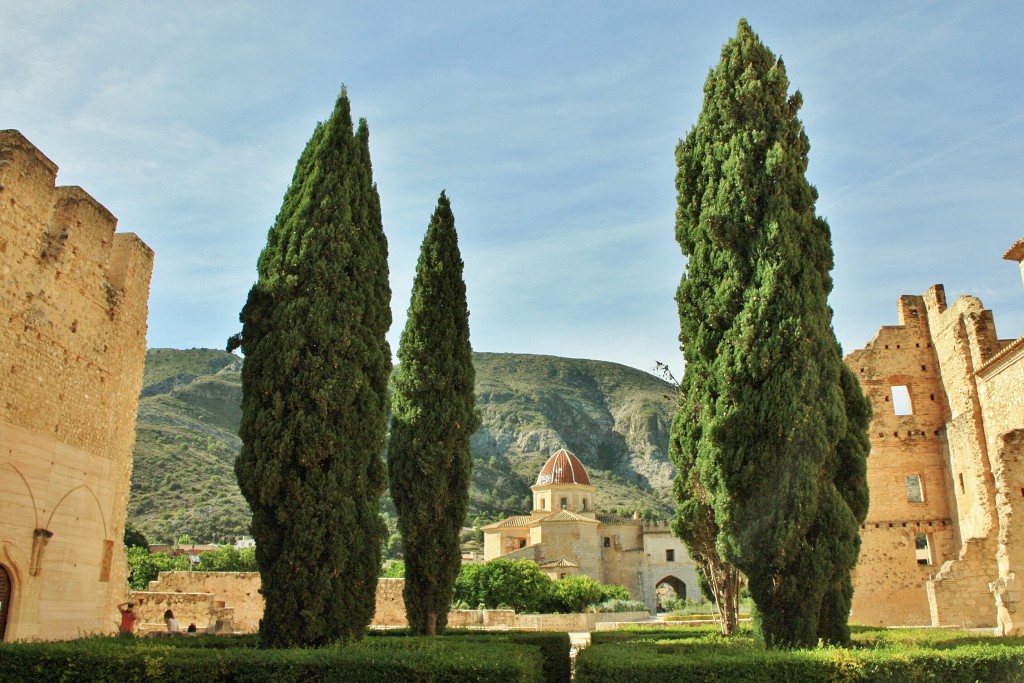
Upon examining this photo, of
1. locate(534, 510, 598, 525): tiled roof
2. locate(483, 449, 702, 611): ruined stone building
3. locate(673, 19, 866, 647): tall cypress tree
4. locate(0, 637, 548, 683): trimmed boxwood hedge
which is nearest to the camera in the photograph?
locate(0, 637, 548, 683): trimmed boxwood hedge

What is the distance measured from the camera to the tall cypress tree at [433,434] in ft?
47.5

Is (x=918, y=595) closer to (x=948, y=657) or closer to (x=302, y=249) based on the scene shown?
(x=948, y=657)

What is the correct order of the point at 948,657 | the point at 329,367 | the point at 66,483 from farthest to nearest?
the point at 66,483 < the point at 329,367 < the point at 948,657

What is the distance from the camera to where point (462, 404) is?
15117 mm

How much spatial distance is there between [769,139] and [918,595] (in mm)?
17108

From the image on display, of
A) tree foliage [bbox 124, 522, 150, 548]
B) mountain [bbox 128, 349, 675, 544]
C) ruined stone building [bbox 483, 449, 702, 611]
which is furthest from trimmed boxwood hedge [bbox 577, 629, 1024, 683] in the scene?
ruined stone building [bbox 483, 449, 702, 611]

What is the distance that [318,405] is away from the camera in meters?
10.6

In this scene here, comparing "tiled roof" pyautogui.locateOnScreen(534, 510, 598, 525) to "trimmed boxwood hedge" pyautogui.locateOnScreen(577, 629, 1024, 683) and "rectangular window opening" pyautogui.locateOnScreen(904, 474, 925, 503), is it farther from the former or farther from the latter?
"trimmed boxwood hedge" pyautogui.locateOnScreen(577, 629, 1024, 683)

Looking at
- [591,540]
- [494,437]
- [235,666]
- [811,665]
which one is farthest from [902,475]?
[494,437]

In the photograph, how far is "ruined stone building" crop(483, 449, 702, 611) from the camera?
56.3 meters

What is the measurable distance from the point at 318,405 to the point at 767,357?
6.10m

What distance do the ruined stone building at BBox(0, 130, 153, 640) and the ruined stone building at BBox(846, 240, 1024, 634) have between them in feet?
58.7

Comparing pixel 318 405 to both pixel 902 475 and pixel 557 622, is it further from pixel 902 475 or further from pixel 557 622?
pixel 557 622

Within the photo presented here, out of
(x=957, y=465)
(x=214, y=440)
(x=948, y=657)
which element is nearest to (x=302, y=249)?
(x=948, y=657)
